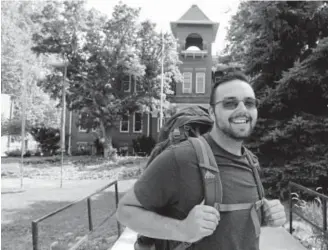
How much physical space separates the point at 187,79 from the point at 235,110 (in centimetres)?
3203

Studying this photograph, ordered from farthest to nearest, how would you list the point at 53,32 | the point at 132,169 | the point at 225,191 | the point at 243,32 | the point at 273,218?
the point at 53,32 → the point at 132,169 → the point at 243,32 → the point at 273,218 → the point at 225,191

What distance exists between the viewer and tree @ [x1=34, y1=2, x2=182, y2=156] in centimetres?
2480

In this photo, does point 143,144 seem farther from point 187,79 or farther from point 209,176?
point 209,176

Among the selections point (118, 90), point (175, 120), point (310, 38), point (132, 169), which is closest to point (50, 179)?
point (132, 169)

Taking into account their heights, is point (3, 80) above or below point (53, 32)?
below

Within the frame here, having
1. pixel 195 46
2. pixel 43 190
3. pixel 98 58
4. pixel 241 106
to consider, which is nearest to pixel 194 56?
pixel 195 46

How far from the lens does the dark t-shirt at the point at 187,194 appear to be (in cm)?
158

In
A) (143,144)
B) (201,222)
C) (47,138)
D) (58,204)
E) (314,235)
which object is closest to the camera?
(201,222)

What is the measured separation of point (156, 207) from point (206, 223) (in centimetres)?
26

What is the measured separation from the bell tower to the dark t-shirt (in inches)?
1220

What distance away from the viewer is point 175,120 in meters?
3.18

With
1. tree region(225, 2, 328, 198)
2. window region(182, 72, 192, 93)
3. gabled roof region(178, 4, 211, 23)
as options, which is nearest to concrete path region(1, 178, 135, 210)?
tree region(225, 2, 328, 198)

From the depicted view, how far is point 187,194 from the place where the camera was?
1577mm

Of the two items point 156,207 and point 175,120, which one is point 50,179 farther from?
point 156,207
